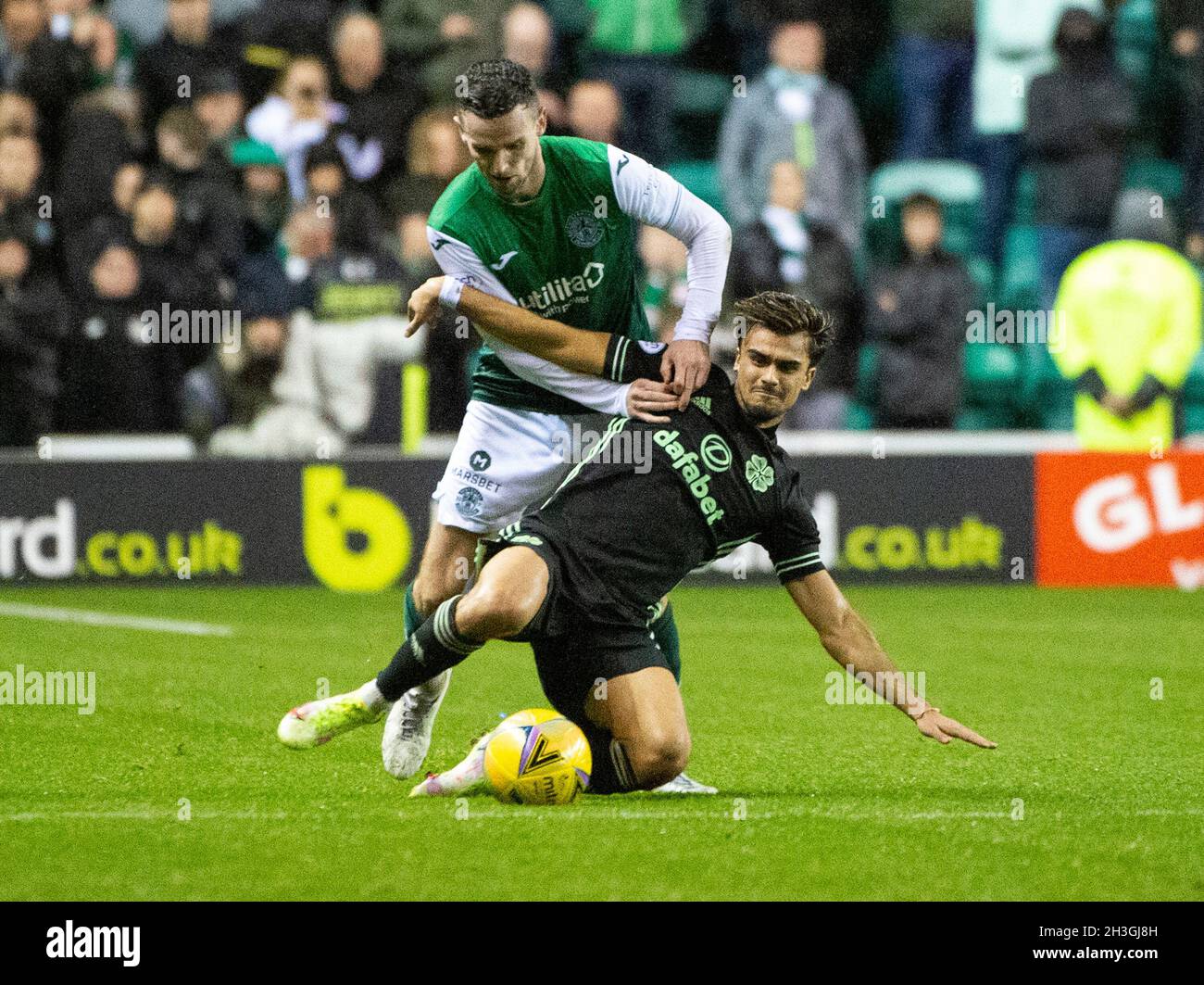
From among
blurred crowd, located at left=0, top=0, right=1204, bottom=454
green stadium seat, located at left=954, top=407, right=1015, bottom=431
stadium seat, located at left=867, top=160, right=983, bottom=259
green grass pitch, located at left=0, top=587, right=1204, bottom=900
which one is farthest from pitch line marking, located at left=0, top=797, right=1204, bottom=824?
stadium seat, located at left=867, top=160, right=983, bottom=259

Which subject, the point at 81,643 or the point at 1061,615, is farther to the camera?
the point at 1061,615

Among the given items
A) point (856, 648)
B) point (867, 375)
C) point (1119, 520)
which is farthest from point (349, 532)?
point (856, 648)

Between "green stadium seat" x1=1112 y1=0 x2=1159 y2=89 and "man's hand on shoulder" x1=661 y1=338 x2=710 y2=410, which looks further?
"green stadium seat" x1=1112 y1=0 x2=1159 y2=89

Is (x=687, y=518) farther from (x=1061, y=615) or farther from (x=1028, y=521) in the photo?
(x=1028, y=521)

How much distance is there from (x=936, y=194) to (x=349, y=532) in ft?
15.2

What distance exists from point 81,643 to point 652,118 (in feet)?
18.9

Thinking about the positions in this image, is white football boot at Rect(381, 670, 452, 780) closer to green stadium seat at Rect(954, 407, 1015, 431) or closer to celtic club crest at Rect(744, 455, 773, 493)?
celtic club crest at Rect(744, 455, 773, 493)

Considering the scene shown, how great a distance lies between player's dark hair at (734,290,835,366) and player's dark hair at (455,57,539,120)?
2.92 ft

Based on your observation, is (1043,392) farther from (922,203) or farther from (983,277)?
(922,203)

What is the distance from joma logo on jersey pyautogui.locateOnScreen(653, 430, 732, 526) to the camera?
239 inches

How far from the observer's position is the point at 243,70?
13727mm

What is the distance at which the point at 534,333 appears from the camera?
20.8 ft

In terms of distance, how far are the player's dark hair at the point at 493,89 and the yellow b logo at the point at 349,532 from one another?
6382 mm

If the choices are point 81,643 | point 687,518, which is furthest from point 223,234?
point 687,518
